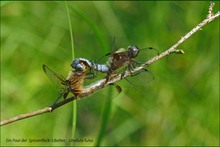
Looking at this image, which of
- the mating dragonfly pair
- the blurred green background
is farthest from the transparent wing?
the blurred green background

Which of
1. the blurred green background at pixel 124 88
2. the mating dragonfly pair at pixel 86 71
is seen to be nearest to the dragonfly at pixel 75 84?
the mating dragonfly pair at pixel 86 71

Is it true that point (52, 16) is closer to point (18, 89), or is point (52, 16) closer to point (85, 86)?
point (18, 89)

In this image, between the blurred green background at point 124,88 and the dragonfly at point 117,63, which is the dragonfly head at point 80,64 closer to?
the dragonfly at point 117,63

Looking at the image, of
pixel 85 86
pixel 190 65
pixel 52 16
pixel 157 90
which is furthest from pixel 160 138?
pixel 85 86

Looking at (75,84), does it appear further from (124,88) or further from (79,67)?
(124,88)

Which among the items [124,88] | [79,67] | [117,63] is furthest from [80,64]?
[124,88]

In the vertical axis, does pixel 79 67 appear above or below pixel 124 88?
below
